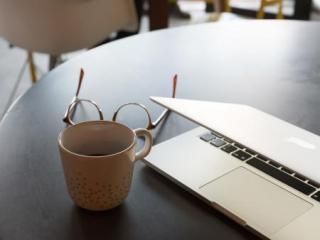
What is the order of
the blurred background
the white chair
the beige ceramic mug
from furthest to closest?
the blurred background < the white chair < the beige ceramic mug

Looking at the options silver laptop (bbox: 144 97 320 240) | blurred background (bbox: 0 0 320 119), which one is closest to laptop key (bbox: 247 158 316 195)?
silver laptop (bbox: 144 97 320 240)

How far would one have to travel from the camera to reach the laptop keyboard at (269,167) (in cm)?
61

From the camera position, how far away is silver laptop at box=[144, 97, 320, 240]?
21.5 inches

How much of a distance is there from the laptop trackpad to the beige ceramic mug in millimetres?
106

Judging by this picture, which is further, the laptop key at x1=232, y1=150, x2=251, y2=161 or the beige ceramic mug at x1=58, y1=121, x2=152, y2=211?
the laptop key at x1=232, y1=150, x2=251, y2=161

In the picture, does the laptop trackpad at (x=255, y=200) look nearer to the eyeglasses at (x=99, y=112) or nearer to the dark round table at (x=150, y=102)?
the dark round table at (x=150, y=102)

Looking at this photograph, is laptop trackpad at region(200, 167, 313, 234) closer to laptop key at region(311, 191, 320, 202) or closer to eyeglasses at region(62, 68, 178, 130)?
laptop key at region(311, 191, 320, 202)

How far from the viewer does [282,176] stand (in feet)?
2.09

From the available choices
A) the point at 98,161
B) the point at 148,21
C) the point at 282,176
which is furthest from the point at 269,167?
the point at 148,21

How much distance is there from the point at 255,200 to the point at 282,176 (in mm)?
75

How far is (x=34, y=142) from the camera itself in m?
0.70

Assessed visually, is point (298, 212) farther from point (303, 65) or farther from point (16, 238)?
point (303, 65)

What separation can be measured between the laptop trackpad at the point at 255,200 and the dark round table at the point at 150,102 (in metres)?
0.02

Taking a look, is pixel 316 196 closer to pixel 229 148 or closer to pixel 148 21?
pixel 229 148
